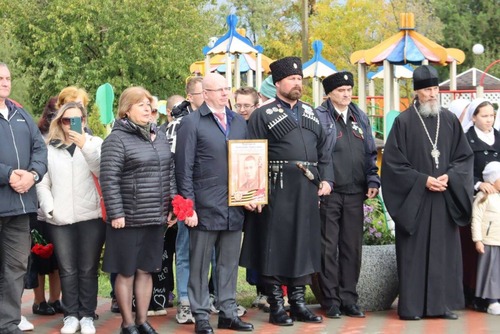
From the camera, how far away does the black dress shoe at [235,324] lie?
821 cm

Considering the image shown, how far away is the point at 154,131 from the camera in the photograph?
7977 millimetres

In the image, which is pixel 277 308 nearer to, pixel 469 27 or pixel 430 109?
pixel 430 109

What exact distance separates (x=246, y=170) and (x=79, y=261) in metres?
1.54

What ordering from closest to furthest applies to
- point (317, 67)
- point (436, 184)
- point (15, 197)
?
point (15, 197) → point (436, 184) → point (317, 67)

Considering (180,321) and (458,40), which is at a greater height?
(458,40)

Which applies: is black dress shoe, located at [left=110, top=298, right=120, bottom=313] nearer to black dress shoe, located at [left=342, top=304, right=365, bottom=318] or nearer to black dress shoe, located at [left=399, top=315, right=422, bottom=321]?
black dress shoe, located at [left=342, top=304, right=365, bottom=318]

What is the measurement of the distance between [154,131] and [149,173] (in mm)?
399

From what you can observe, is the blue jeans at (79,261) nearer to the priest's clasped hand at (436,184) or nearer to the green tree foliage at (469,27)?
the priest's clasped hand at (436,184)

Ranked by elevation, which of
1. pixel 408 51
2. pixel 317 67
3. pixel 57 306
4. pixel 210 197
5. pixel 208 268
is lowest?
pixel 57 306

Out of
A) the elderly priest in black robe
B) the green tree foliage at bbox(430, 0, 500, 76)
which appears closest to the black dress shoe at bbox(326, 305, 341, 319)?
the elderly priest in black robe

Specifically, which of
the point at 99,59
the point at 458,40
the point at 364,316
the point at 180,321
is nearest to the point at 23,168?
the point at 180,321

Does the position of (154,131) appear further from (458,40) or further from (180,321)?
(458,40)

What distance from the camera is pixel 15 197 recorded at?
25.1 feet

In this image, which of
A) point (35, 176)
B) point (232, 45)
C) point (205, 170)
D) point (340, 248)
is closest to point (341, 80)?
point (340, 248)
